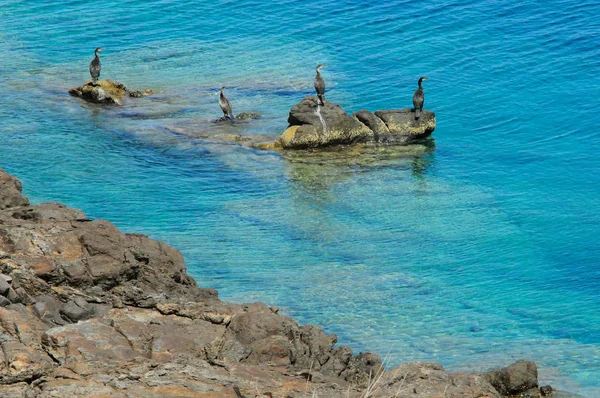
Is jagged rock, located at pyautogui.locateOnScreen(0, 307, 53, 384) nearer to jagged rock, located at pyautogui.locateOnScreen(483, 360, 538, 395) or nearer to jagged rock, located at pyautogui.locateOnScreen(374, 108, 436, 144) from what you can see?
jagged rock, located at pyautogui.locateOnScreen(483, 360, 538, 395)

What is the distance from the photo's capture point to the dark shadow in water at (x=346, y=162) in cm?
2361

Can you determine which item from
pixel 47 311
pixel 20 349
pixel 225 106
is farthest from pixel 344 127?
pixel 20 349

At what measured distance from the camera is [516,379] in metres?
12.9

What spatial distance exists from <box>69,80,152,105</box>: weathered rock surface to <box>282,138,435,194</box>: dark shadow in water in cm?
671

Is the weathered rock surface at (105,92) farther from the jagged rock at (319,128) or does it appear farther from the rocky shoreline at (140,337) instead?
the rocky shoreline at (140,337)

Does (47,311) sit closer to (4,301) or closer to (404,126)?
(4,301)

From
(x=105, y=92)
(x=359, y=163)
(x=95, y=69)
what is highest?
(x=95, y=69)

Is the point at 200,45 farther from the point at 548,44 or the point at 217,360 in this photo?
the point at 217,360

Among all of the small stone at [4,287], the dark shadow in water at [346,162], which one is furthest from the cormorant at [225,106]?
the small stone at [4,287]

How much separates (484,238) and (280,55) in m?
15.9

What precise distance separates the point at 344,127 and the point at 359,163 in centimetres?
150

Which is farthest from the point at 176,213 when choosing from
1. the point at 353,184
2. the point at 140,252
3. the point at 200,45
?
the point at 200,45

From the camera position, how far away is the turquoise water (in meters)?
16.8

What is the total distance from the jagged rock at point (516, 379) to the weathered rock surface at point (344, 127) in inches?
518
